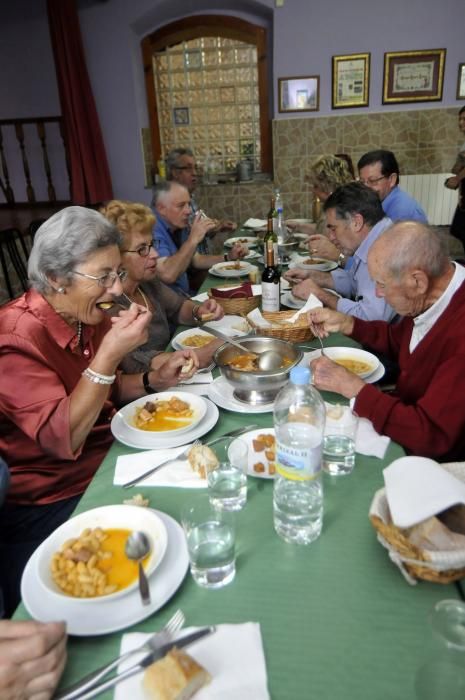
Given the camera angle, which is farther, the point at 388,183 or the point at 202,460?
the point at 388,183

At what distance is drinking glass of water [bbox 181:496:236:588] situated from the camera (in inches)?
37.8

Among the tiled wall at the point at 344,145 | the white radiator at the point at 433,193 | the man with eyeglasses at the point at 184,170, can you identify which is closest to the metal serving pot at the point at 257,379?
the man with eyeglasses at the point at 184,170

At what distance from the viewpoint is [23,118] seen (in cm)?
609

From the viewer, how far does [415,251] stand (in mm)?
1485

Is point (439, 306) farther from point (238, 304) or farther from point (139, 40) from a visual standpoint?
point (139, 40)

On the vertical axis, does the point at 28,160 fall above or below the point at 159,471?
above

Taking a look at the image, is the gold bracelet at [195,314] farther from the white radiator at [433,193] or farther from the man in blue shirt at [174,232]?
the white radiator at [433,193]

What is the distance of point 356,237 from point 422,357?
1.27 meters

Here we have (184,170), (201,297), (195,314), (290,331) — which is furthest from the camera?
(184,170)

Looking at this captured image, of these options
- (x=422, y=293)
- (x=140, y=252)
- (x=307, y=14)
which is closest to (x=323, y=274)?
(x=140, y=252)

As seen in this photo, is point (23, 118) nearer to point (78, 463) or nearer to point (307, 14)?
point (307, 14)

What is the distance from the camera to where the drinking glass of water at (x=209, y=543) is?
3.15 feet

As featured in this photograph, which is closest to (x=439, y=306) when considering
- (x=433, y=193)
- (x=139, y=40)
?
(x=433, y=193)

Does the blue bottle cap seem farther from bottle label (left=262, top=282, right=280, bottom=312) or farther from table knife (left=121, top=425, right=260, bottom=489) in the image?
bottle label (left=262, top=282, right=280, bottom=312)
